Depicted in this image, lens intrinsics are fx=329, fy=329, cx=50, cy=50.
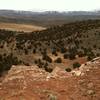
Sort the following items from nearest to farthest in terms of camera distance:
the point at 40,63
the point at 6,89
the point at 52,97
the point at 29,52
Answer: the point at 52,97 → the point at 6,89 → the point at 40,63 → the point at 29,52

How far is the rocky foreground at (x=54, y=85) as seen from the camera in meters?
10.8

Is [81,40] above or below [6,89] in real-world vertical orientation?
below

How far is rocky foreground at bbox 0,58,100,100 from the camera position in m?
10.8

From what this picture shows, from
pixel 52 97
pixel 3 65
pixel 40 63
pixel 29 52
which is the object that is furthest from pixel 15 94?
pixel 29 52

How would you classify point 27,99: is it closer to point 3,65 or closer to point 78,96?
point 78,96

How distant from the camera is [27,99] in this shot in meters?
10.5

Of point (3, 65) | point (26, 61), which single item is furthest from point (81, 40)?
point (3, 65)

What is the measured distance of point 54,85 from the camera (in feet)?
38.2

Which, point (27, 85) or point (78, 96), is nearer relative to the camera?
point (78, 96)

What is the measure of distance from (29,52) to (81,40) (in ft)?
39.5

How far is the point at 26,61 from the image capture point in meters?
32.3

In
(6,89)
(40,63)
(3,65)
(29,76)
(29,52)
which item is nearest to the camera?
(6,89)

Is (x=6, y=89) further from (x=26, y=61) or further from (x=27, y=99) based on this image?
(x=26, y=61)

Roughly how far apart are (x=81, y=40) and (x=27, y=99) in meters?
37.9
